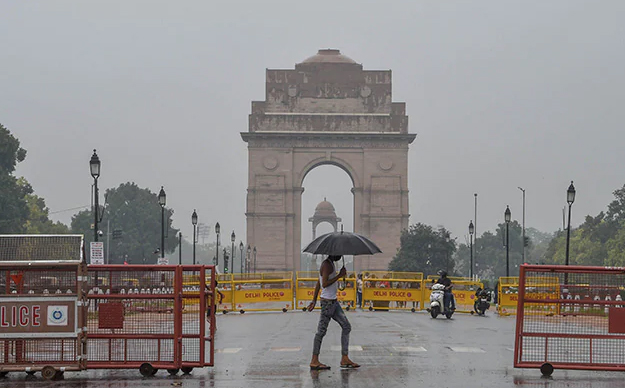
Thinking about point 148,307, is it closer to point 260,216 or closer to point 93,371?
point 93,371

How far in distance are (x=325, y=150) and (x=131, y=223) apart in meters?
42.5

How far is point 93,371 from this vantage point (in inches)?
630

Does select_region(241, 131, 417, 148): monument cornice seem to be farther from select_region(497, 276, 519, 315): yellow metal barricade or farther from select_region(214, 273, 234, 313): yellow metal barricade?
select_region(214, 273, 234, 313): yellow metal barricade

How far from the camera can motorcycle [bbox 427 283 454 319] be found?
32750 mm

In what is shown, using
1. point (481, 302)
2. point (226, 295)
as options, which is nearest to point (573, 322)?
point (481, 302)

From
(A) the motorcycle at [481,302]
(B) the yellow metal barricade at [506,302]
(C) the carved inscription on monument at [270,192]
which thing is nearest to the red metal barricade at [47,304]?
(A) the motorcycle at [481,302]

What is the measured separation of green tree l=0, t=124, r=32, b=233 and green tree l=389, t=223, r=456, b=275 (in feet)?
92.8

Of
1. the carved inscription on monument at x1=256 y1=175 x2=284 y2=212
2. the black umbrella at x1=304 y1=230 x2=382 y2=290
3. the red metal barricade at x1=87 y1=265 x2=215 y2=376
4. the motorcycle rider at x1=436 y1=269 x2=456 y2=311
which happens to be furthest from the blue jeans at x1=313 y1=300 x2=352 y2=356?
the carved inscription on monument at x1=256 y1=175 x2=284 y2=212

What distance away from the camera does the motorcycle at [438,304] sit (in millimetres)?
32750

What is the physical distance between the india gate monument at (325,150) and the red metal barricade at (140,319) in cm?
7918

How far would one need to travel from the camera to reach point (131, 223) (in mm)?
131375

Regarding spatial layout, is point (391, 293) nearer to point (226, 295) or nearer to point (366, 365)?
point (226, 295)

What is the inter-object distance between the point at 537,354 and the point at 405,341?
19.4 ft

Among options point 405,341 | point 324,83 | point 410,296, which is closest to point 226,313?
point 410,296
